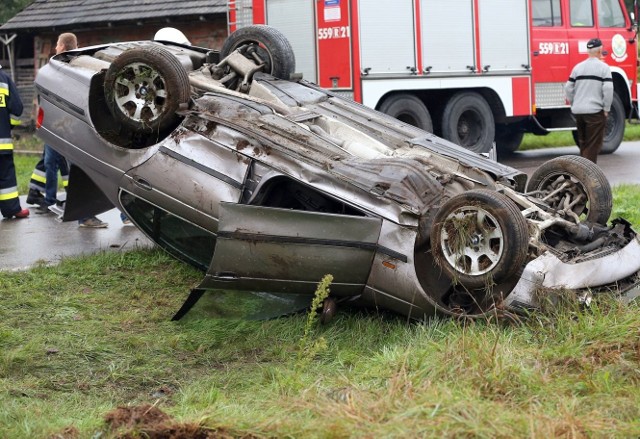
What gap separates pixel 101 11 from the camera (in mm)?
21359

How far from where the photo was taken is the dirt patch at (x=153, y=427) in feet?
12.1

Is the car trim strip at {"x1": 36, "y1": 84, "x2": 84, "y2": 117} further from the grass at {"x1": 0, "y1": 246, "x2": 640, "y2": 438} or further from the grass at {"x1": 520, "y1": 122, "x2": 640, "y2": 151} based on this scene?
the grass at {"x1": 520, "y1": 122, "x2": 640, "y2": 151}

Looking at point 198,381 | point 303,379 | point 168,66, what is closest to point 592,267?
point 303,379

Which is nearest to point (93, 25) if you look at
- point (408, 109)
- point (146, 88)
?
point (408, 109)

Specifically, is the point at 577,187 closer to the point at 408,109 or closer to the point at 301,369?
the point at 301,369

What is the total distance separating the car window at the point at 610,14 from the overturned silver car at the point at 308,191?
943 centimetres

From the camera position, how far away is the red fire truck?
1284 centimetres

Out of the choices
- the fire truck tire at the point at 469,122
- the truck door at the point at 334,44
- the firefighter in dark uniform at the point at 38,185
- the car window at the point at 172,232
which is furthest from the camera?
the fire truck tire at the point at 469,122

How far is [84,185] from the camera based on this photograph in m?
7.58

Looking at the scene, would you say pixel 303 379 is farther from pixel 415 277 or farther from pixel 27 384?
pixel 27 384

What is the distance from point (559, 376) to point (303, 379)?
46.6 inches

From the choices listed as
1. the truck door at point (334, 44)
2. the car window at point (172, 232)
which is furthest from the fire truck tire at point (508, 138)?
the car window at point (172, 232)

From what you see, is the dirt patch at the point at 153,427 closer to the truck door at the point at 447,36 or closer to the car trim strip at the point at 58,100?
the car trim strip at the point at 58,100

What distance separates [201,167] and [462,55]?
27.8ft
